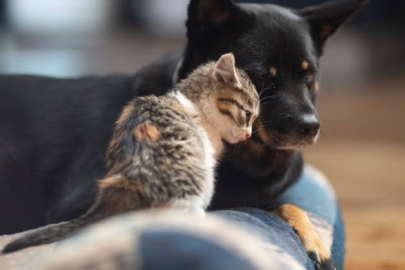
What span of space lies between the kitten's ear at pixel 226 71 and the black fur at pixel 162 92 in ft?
0.89

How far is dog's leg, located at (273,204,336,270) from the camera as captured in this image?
1.70 metres

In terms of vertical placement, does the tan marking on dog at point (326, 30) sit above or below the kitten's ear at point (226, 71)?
below

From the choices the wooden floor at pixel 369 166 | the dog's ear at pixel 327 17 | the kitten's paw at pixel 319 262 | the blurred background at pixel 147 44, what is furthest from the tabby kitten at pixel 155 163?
the blurred background at pixel 147 44

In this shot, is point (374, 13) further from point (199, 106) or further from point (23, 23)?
point (199, 106)

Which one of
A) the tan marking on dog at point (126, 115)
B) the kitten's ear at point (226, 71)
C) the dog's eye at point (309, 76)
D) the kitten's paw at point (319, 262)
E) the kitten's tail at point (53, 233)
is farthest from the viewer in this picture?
the dog's eye at point (309, 76)

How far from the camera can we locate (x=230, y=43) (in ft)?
6.18

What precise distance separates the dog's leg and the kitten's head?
0.35m

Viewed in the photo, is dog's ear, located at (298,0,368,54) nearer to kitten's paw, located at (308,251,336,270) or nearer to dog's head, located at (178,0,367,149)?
dog's head, located at (178,0,367,149)

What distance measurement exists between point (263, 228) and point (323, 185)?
1.15 metres

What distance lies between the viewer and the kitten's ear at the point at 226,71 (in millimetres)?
1528

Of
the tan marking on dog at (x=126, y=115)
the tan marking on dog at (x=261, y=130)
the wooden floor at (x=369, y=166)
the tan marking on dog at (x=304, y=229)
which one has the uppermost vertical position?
the tan marking on dog at (x=126, y=115)

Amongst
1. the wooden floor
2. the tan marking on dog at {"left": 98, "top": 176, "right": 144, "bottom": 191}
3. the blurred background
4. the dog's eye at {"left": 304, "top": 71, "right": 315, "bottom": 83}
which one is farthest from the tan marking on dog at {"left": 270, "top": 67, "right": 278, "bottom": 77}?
the blurred background

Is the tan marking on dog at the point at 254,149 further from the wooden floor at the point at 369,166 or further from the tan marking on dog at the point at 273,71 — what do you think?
the wooden floor at the point at 369,166

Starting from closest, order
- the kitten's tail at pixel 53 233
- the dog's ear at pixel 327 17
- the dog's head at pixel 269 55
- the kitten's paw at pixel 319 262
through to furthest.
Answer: the kitten's tail at pixel 53 233, the kitten's paw at pixel 319 262, the dog's head at pixel 269 55, the dog's ear at pixel 327 17
